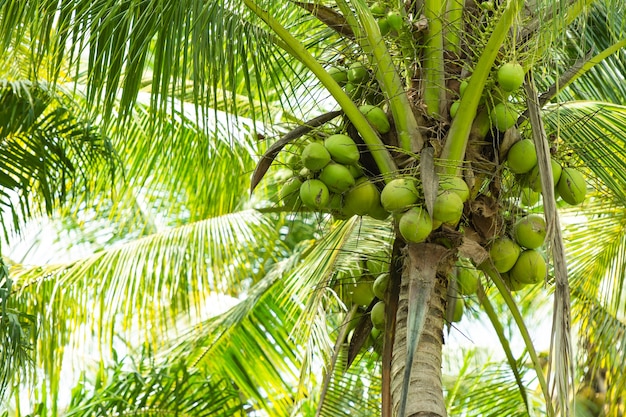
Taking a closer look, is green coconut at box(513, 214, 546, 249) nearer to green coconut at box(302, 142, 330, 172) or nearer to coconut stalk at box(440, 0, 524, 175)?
coconut stalk at box(440, 0, 524, 175)

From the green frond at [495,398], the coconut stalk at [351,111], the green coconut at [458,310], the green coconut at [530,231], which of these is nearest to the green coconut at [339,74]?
the coconut stalk at [351,111]

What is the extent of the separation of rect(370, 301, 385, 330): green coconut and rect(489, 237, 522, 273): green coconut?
0.40 m

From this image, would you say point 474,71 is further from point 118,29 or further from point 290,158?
point 118,29

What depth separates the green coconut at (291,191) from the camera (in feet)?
8.74

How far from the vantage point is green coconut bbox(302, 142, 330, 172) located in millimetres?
2498

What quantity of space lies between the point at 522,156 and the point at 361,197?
0.46 m

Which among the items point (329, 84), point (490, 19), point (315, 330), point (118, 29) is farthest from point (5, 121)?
point (490, 19)

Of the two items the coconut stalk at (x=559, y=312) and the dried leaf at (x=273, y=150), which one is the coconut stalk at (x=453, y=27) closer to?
the dried leaf at (x=273, y=150)

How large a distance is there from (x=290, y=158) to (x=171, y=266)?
10.00ft

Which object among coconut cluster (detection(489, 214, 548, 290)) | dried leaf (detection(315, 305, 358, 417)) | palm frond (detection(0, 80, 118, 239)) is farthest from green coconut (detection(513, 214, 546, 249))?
palm frond (detection(0, 80, 118, 239))

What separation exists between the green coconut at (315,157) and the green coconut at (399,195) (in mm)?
190

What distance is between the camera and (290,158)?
Answer: 2.75 meters

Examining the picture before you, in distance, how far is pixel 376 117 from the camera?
8.71 feet

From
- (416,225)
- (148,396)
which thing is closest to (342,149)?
(416,225)
